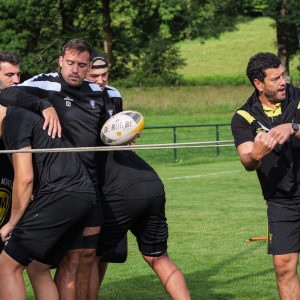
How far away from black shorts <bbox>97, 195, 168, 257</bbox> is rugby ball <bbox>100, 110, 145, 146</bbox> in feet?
1.66

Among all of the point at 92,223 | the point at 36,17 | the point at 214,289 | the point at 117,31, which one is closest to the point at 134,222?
the point at 92,223

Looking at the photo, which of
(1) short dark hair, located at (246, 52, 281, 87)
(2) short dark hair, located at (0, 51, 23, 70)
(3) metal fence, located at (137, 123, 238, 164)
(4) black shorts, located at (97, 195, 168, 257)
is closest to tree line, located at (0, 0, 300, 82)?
(3) metal fence, located at (137, 123, 238, 164)

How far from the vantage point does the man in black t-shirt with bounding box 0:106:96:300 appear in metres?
3.14

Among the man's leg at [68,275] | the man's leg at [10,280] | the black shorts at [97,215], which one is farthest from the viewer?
the black shorts at [97,215]

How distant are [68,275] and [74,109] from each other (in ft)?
4.17

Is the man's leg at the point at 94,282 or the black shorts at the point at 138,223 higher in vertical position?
the black shorts at the point at 138,223

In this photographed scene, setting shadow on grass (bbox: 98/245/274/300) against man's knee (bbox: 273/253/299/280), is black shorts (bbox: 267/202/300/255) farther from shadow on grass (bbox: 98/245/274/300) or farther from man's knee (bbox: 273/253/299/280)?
shadow on grass (bbox: 98/245/274/300)

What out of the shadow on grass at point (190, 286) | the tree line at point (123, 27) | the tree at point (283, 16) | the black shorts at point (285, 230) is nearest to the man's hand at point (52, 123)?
the black shorts at point (285, 230)

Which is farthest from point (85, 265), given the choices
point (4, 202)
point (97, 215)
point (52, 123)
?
point (52, 123)

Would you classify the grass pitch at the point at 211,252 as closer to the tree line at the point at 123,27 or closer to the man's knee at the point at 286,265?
the man's knee at the point at 286,265

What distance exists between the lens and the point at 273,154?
159 inches

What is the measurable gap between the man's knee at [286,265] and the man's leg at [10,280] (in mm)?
2071

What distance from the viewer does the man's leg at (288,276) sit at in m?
3.91

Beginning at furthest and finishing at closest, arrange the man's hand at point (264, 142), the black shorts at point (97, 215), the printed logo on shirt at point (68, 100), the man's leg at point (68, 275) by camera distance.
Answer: the black shorts at point (97, 215)
the printed logo on shirt at point (68, 100)
the man's leg at point (68, 275)
the man's hand at point (264, 142)
